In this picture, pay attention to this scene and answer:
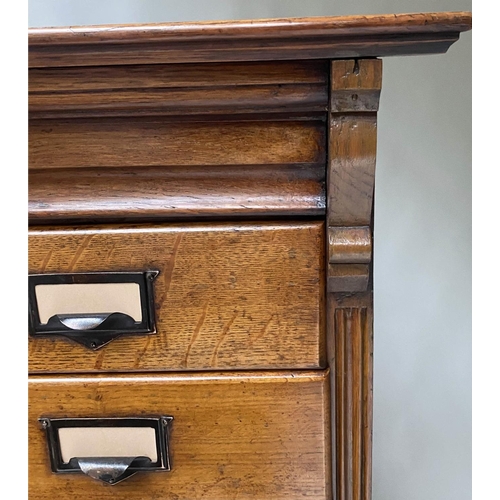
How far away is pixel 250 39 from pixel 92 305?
252 mm

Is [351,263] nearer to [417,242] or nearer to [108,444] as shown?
[108,444]

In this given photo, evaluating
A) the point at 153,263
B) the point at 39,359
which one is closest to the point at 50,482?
the point at 39,359

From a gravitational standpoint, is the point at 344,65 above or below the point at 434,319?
above

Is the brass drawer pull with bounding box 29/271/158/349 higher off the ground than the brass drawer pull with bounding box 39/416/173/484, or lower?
higher

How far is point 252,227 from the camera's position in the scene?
43cm

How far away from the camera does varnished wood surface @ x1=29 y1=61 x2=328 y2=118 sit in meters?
0.39

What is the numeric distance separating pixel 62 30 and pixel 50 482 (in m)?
0.38

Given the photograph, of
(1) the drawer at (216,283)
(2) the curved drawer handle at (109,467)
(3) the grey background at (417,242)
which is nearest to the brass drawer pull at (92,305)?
(1) the drawer at (216,283)

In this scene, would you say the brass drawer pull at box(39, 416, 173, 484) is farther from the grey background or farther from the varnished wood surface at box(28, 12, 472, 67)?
the grey background

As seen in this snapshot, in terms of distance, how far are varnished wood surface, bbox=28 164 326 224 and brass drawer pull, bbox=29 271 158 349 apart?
5cm

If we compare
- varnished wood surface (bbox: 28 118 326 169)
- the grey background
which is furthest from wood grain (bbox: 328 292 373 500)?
the grey background

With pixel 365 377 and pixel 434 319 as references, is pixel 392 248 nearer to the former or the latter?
pixel 434 319

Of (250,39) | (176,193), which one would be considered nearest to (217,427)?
(176,193)

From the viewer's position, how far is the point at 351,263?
43 cm
